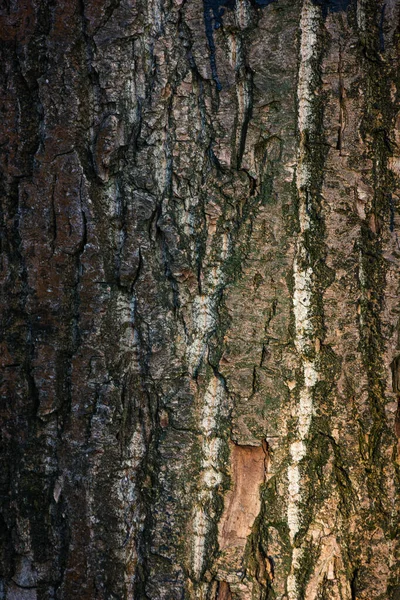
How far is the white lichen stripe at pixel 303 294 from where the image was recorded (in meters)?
1.17

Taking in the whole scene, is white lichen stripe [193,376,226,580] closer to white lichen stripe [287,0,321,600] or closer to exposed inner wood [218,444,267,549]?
exposed inner wood [218,444,267,549]

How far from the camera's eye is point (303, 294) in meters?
1.21

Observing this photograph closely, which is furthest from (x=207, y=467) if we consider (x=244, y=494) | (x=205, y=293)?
(x=205, y=293)

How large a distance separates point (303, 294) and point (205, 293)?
0.66ft

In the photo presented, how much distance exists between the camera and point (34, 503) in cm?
125

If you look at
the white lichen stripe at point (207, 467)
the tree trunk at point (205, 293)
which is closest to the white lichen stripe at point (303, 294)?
the tree trunk at point (205, 293)

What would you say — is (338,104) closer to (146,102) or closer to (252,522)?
(146,102)

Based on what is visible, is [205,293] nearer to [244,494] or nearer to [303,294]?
[303,294]

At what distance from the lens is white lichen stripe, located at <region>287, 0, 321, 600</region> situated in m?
1.17

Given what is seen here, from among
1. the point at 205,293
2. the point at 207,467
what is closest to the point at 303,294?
the point at 205,293

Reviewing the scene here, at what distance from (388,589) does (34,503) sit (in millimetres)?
768

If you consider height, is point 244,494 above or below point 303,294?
below

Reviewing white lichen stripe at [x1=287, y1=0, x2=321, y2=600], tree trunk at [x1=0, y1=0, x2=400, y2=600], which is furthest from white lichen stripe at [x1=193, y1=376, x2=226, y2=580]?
white lichen stripe at [x1=287, y1=0, x2=321, y2=600]

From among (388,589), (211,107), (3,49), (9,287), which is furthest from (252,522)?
(3,49)
